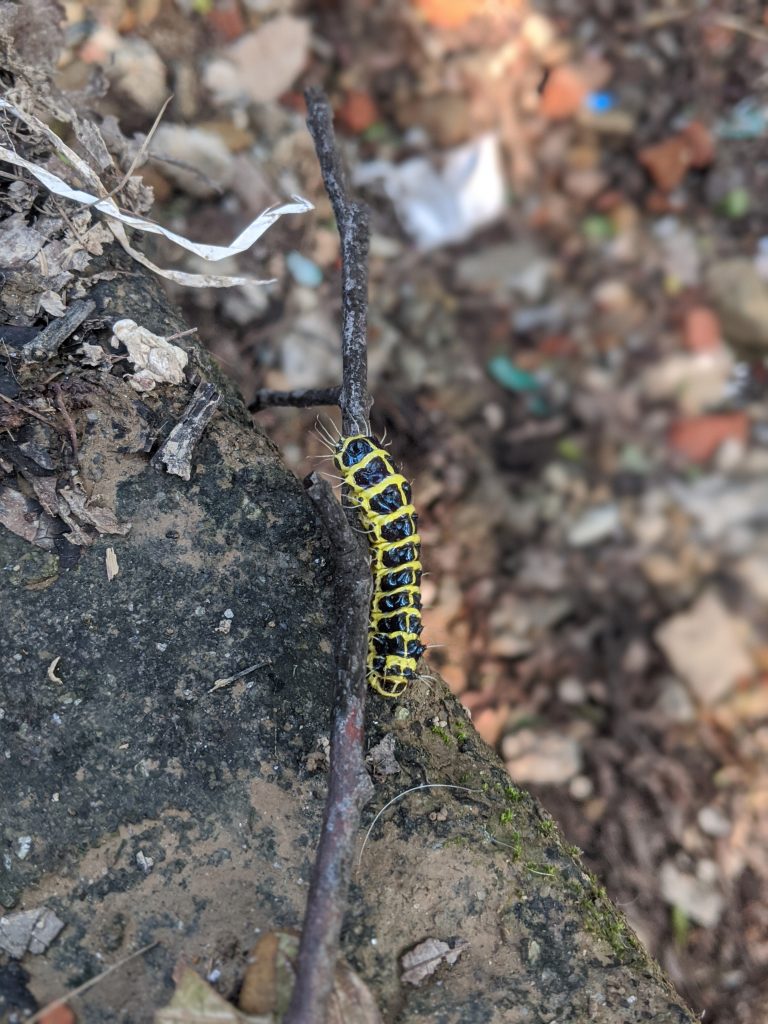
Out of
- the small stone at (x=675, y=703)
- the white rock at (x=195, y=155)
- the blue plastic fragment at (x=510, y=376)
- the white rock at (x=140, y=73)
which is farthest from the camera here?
the blue plastic fragment at (x=510, y=376)

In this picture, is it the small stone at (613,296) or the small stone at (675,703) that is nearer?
the small stone at (675,703)

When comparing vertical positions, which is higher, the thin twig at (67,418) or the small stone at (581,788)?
the thin twig at (67,418)

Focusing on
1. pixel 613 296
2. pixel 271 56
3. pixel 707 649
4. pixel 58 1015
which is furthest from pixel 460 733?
pixel 271 56

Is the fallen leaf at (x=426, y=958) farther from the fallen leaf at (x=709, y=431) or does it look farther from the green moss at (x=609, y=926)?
the fallen leaf at (x=709, y=431)

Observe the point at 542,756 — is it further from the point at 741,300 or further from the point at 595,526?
the point at 741,300

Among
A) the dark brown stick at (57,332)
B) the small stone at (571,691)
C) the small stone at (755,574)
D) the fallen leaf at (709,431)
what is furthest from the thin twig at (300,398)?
the small stone at (755,574)

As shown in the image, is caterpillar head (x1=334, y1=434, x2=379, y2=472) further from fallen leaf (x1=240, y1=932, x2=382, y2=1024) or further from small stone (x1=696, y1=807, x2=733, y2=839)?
small stone (x1=696, y1=807, x2=733, y2=839)

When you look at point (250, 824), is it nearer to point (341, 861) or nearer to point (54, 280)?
point (341, 861)
